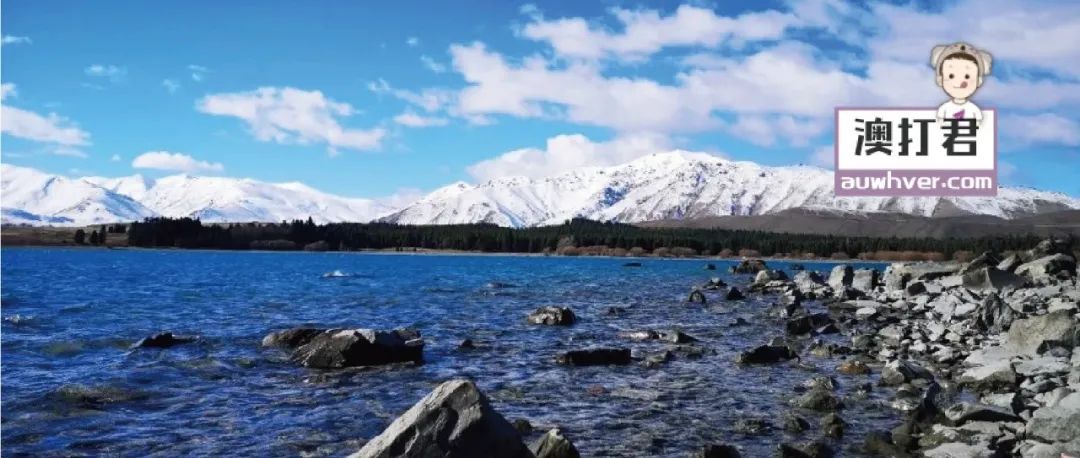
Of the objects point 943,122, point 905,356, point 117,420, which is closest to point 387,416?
point 117,420

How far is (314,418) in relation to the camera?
18562mm

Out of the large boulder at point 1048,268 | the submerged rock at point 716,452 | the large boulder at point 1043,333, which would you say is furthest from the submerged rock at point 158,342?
the large boulder at point 1048,268

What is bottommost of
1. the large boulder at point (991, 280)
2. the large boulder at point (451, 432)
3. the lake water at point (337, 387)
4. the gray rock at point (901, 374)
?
the lake water at point (337, 387)

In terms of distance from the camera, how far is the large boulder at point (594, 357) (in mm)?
26906

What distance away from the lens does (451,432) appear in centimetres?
1195

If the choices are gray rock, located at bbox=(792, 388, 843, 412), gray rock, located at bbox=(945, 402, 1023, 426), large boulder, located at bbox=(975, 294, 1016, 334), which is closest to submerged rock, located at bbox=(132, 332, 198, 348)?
gray rock, located at bbox=(792, 388, 843, 412)

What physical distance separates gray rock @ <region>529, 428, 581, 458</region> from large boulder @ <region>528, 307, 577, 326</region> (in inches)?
1005

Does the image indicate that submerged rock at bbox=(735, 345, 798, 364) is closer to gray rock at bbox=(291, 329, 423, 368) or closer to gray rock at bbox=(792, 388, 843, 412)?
gray rock at bbox=(792, 388, 843, 412)

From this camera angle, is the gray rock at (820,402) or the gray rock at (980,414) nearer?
the gray rock at (980,414)

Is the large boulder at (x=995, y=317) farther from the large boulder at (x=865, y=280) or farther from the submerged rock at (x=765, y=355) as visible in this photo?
the large boulder at (x=865, y=280)

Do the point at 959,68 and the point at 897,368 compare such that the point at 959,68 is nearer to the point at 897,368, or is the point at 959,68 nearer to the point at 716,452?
the point at 897,368

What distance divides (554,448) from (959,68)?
31196 mm

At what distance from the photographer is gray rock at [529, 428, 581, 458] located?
14156mm

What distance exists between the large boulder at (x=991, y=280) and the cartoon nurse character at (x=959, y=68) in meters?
15.8
